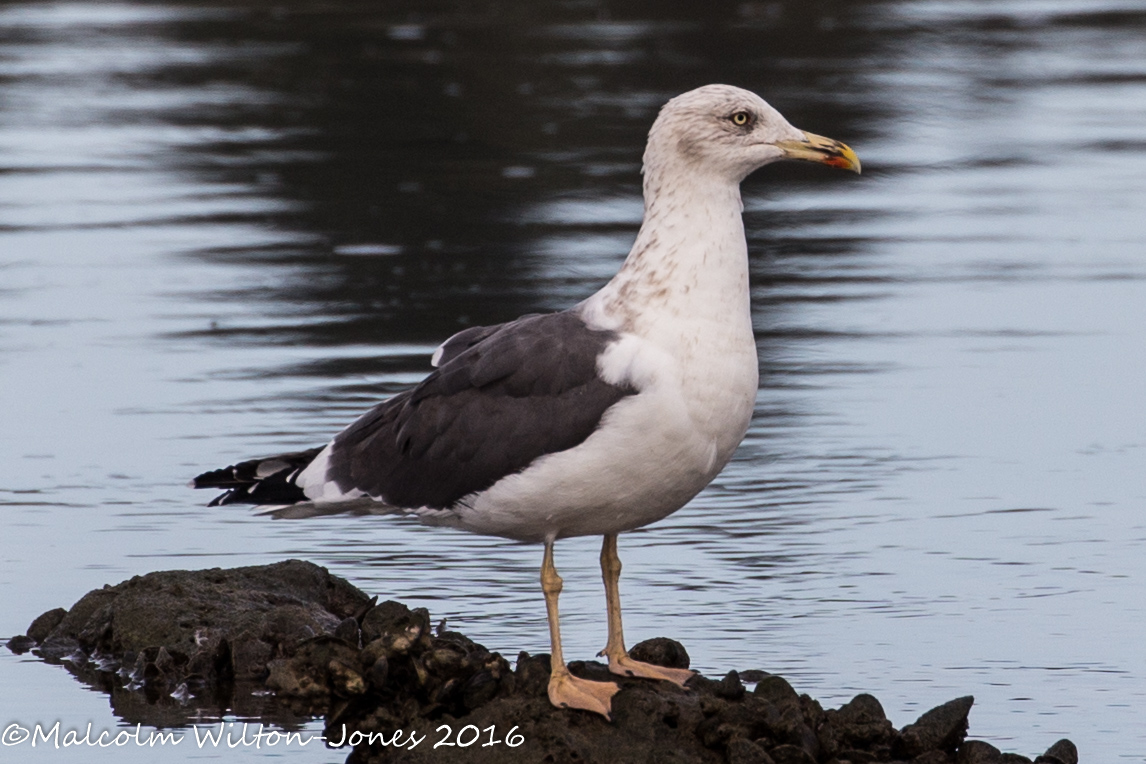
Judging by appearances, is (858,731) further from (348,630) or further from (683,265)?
(348,630)

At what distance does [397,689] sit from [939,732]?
170cm

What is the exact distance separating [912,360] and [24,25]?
18160mm

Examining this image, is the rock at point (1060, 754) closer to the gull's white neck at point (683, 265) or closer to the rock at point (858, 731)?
the rock at point (858, 731)

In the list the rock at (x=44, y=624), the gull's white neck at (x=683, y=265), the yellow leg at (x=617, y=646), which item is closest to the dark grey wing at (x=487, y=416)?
the gull's white neck at (x=683, y=265)

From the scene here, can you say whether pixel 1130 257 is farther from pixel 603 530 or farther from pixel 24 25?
pixel 24 25

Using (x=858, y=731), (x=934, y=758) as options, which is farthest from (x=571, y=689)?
(x=934, y=758)


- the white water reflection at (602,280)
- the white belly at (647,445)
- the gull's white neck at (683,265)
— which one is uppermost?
the gull's white neck at (683,265)

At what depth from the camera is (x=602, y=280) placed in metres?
13.4

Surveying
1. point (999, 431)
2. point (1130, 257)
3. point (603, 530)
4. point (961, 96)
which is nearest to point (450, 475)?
point (603, 530)

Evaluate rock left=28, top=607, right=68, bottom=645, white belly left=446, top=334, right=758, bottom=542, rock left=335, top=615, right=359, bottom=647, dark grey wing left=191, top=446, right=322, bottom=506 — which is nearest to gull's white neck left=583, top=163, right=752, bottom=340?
white belly left=446, top=334, right=758, bottom=542

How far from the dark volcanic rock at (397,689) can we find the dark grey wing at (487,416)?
461 millimetres

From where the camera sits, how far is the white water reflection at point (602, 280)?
7895mm

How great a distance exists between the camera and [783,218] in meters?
16.1

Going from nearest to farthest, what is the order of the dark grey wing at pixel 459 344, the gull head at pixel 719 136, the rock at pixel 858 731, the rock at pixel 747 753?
the rock at pixel 747 753
the rock at pixel 858 731
the gull head at pixel 719 136
the dark grey wing at pixel 459 344
